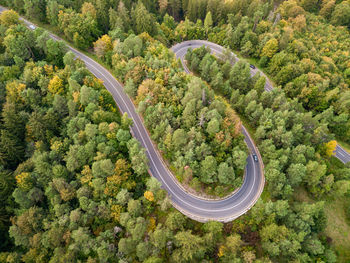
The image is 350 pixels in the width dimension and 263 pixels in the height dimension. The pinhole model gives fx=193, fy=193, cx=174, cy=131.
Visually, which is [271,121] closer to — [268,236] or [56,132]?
[268,236]

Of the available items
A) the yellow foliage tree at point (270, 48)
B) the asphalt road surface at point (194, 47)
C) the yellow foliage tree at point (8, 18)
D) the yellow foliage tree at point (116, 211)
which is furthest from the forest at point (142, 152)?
the yellow foliage tree at point (270, 48)

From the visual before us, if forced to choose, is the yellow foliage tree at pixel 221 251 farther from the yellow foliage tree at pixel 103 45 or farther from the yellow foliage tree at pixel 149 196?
the yellow foliage tree at pixel 103 45

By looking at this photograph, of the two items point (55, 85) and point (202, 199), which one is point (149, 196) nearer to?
point (202, 199)

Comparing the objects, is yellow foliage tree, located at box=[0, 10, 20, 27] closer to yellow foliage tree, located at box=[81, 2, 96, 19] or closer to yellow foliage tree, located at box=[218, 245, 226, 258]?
yellow foliage tree, located at box=[81, 2, 96, 19]

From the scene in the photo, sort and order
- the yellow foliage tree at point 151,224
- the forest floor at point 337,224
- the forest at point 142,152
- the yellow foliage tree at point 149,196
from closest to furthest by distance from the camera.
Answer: the forest at point 142,152, the yellow foliage tree at point 151,224, the yellow foliage tree at point 149,196, the forest floor at point 337,224

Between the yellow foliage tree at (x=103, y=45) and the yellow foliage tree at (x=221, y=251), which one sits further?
the yellow foliage tree at (x=103, y=45)

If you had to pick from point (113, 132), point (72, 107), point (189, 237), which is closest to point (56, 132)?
point (72, 107)

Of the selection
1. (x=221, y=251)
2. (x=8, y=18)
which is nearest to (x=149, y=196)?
(x=221, y=251)
